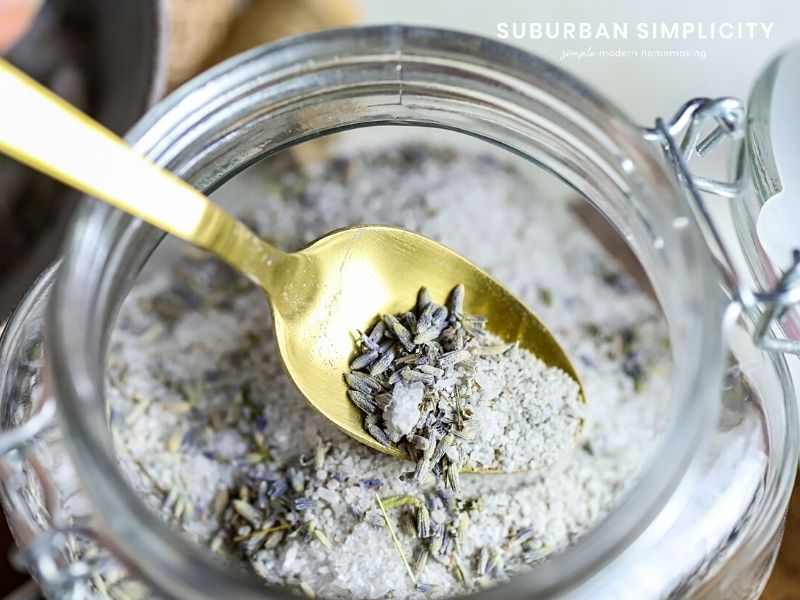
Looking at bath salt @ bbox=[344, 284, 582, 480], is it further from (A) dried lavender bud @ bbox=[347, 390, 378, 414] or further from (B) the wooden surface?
(B) the wooden surface

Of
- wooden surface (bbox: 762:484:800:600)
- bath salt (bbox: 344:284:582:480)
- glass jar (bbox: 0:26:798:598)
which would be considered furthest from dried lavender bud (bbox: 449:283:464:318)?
wooden surface (bbox: 762:484:800:600)

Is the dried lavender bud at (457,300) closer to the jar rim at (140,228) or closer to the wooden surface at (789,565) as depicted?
the jar rim at (140,228)

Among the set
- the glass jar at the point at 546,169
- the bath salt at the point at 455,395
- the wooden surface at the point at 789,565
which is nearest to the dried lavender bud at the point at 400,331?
the bath salt at the point at 455,395

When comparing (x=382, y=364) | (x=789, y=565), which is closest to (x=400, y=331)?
(x=382, y=364)

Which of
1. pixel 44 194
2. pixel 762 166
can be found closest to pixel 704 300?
pixel 762 166

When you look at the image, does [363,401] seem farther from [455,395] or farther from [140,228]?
[140,228]

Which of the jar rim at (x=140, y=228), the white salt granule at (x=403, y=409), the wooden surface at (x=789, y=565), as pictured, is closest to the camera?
the jar rim at (x=140, y=228)
